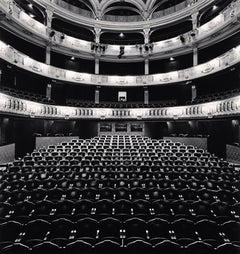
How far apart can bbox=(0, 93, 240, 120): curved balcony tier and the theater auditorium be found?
3.5 inches

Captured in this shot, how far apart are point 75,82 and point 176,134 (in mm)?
10029

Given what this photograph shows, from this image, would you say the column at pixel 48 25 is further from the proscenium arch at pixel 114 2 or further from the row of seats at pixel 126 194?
the row of seats at pixel 126 194

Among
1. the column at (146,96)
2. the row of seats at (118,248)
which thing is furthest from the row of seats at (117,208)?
the column at (146,96)

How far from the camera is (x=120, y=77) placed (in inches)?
734

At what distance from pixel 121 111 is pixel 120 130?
2.11 m

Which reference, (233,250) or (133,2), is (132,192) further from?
(133,2)

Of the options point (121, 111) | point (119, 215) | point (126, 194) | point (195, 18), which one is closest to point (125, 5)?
point (195, 18)

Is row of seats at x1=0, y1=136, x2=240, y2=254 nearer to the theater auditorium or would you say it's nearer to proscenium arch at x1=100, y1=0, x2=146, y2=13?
the theater auditorium

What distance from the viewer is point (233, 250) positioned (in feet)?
8.82

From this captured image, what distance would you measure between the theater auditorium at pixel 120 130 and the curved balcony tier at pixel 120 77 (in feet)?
0.32

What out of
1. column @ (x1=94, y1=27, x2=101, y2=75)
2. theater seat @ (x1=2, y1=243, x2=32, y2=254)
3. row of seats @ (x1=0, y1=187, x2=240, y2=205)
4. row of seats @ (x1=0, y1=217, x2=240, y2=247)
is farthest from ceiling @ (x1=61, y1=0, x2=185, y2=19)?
theater seat @ (x1=2, y1=243, x2=32, y2=254)

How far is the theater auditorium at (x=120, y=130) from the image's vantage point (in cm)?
337

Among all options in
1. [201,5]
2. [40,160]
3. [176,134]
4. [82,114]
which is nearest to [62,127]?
[82,114]

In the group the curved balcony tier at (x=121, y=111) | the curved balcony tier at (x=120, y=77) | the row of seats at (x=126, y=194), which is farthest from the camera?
the curved balcony tier at (x=120, y=77)
